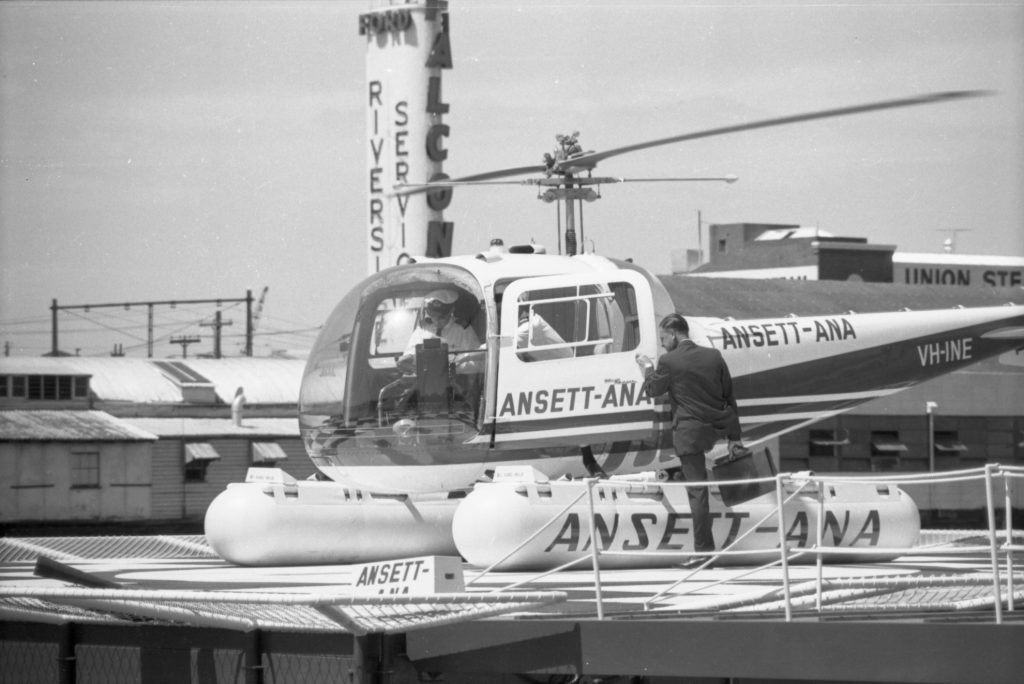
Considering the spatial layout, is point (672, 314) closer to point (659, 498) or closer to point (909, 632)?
point (659, 498)

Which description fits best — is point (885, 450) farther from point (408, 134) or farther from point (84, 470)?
point (84, 470)

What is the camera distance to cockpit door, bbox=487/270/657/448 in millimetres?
11914

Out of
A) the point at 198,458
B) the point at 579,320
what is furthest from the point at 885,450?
the point at 579,320

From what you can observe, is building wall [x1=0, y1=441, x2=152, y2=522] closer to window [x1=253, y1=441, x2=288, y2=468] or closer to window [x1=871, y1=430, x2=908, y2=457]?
window [x1=253, y1=441, x2=288, y2=468]

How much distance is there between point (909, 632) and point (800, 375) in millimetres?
5864

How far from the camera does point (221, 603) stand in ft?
25.6

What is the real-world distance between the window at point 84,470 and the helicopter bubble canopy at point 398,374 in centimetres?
2990

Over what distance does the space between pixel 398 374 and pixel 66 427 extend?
3170cm

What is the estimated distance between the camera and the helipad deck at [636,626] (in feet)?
24.4

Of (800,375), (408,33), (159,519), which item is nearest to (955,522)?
(408,33)

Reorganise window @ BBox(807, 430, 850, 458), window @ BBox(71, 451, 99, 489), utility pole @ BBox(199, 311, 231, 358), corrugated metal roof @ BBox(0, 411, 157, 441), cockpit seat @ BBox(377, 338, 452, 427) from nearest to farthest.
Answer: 1. cockpit seat @ BBox(377, 338, 452, 427)
2. window @ BBox(807, 430, 850, 458)
3. corrugated metal roof @ BBox(0, 411, 157, 441)
4. window @ BBox(71, 451, 99, 489)
5. utility pole @ BBox(199, 311, 231, 358)

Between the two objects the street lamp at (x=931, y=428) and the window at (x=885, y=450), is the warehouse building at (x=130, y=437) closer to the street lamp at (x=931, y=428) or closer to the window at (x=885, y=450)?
the window at (x=885, y=450)

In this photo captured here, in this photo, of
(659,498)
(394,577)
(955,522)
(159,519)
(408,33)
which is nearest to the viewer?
→ (394,577)

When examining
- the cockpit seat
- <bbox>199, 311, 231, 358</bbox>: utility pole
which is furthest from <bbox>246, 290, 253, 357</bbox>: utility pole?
the cockpit seat
